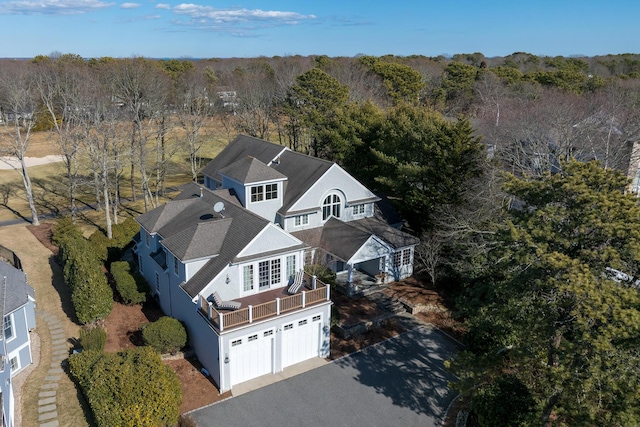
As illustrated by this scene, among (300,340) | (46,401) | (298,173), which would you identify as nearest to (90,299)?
(46,401)

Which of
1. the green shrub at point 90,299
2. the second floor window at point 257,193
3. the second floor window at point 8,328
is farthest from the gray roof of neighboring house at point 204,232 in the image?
the second floor window at point 8,328

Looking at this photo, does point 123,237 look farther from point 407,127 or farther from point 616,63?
point 616,63

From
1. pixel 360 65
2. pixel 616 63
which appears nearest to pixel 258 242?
pixel 360 65

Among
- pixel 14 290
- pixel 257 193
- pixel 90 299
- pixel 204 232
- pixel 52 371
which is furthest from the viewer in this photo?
pixel 257 193

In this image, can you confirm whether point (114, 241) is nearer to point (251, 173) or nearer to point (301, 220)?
point (251, 173)

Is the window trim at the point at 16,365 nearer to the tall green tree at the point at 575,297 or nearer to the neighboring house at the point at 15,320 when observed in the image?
the neighboring house at the point at 15,320

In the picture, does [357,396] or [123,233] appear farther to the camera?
[123,233]
